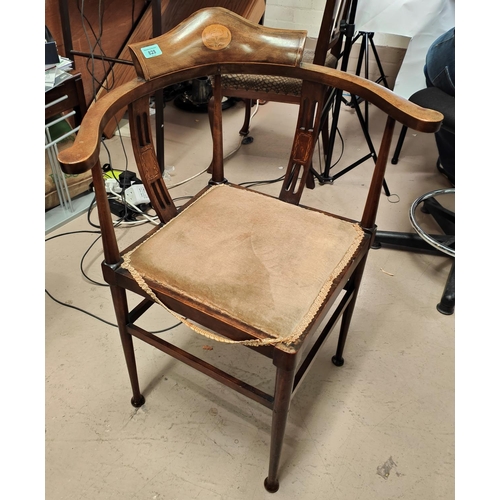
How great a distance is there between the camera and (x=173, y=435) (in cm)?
106

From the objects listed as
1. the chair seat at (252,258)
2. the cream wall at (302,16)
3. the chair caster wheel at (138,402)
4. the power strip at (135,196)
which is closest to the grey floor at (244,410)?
the chair caster wheel at (138,402)

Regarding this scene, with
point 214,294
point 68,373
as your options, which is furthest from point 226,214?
point 68,373

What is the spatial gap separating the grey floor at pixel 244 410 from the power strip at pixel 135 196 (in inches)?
10.0

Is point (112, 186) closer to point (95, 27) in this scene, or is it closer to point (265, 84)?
point (265, 84)

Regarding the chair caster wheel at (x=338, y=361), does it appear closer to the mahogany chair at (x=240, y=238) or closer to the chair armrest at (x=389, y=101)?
the mahogany chair at (x=240, y=238)

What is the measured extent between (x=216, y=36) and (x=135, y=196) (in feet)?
3.09

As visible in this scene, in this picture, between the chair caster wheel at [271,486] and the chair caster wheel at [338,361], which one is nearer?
the chair caster wheel at [271,486]

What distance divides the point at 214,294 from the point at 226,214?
0.25m

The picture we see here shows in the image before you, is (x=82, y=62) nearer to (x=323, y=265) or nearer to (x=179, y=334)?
(x=179, y=334)

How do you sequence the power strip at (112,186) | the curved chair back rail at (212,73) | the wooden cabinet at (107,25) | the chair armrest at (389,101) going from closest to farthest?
the curved chair back rail at (212,73), the chair armrest at (389,101), the power strip at (112,186), the wooden cabinet at (107,25)

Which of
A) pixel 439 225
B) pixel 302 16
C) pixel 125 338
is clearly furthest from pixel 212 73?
pixel 302 16

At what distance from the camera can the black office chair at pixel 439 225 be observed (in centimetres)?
134

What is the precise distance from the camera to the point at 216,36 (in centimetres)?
95

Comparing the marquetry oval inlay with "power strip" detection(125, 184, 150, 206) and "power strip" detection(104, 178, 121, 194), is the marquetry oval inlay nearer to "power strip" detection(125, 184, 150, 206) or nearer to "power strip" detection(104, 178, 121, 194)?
"power strip" detection(125, 184, 150, 206)
